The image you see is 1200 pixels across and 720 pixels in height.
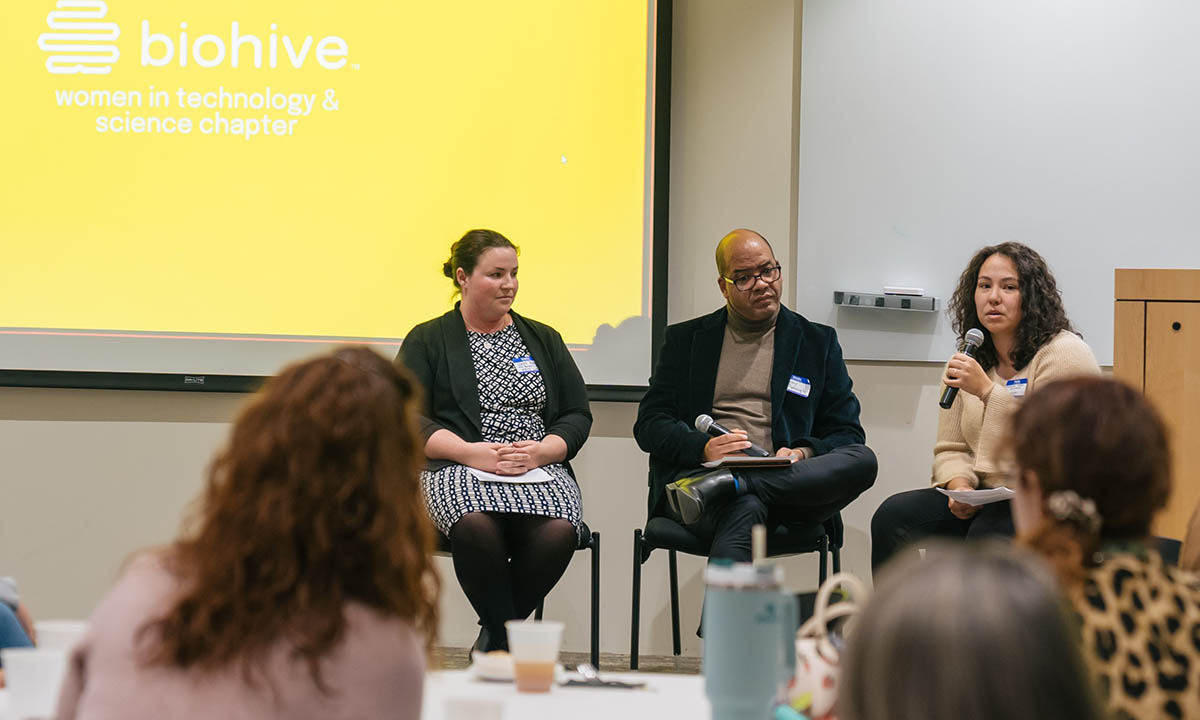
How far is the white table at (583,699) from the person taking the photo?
1.43 m

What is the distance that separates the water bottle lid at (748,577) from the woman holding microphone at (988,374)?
2.21 m

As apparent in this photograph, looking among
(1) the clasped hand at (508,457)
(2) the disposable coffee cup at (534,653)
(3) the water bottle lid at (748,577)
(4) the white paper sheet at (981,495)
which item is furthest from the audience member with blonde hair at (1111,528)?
(1) the clasped hand at (508,457)

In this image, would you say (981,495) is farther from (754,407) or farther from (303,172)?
(303,172)

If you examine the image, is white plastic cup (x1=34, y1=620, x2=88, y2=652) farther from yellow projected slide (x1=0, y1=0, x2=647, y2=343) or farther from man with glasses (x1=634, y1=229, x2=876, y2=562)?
yellow projected slide (x1=0, y1=0, x2=647, y2=343)

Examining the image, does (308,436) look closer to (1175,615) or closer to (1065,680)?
(1065,680)

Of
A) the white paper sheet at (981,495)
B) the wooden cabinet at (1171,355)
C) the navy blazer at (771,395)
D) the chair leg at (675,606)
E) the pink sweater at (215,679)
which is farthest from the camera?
the chair leg at (675,606)

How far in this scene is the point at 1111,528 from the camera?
4.36 feet

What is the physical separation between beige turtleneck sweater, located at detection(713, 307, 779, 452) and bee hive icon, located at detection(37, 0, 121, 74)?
2.38 meters

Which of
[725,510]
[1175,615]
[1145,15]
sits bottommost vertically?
[725,510]

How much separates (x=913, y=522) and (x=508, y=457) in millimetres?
1232

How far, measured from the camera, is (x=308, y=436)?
1208 millimetres

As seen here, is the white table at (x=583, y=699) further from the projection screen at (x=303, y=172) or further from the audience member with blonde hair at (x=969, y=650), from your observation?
the projection screen at (x=303, y=172)

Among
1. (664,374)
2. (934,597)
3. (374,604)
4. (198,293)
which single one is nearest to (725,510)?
(664,374)

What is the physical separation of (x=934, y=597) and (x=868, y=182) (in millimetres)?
3680
